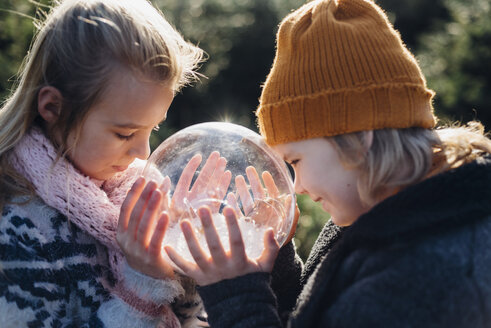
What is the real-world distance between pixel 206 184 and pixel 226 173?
0.10 metres

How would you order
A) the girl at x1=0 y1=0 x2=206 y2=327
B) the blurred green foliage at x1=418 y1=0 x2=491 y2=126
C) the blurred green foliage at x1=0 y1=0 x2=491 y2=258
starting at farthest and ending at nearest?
the blurred green foliage at x1=0 y1=0 x2=491 y2=258
the blurred green foliage at x1=418 y1=0 x2=491 y2=126
the girl at x1=0 y1=0 x2=206 y2=327

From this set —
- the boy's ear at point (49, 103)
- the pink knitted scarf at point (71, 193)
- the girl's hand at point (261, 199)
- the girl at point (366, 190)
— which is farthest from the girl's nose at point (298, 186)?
the boy's ear at point (49, 103)

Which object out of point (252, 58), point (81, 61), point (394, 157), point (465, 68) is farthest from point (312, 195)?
point (252, 58)

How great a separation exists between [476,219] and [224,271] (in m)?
0.95

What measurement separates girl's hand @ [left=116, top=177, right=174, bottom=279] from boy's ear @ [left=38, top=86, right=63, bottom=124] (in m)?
0.46

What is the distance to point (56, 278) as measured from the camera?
6.71 ft

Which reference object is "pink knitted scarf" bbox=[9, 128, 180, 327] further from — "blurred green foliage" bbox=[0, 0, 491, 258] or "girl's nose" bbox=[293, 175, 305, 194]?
"blurred green foliage" bbox=[0, 0, 491, 258]

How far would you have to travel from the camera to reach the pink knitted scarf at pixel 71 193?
6.95 feet

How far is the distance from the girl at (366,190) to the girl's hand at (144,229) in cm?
11

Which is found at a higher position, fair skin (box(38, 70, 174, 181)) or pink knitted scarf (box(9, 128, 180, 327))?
fair skin (box(38, 70, 174, 181))

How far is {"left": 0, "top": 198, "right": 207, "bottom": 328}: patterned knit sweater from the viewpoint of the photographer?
6.42ft

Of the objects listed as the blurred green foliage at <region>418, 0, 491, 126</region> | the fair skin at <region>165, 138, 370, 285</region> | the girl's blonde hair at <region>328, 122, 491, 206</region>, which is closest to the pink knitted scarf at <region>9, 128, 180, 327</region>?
the fair skin at <region>165, 138, 370, 285</region>

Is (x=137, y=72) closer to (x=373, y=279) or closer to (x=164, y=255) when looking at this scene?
(x=164, y=255)

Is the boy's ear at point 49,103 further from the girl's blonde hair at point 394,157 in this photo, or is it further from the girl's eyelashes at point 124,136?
the girl's blonde hair at point 394,157
